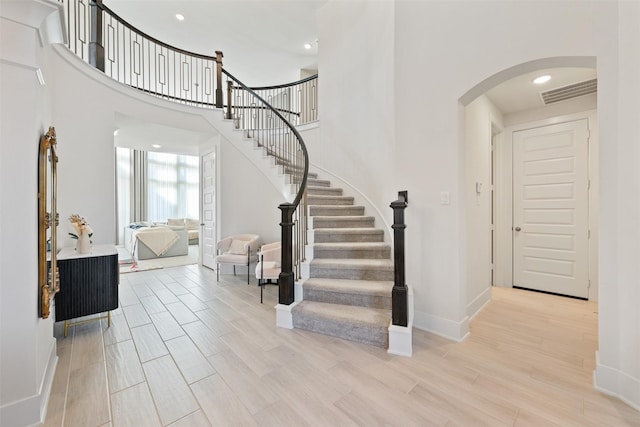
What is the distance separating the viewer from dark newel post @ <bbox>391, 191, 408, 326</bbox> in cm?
217

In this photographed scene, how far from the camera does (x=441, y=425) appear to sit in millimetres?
1431

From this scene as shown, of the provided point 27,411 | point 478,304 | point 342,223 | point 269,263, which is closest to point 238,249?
point 269,263

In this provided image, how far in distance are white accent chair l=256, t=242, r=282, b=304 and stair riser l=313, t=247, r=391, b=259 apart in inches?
27.4

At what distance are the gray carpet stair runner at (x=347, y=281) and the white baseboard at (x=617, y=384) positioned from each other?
1369 mm

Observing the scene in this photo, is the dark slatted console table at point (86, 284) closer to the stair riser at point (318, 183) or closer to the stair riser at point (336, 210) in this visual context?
the stair riser at point (336, 210)

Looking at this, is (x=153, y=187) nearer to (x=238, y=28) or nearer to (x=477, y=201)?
(x=238, y=28)

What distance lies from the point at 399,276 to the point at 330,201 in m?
2.04

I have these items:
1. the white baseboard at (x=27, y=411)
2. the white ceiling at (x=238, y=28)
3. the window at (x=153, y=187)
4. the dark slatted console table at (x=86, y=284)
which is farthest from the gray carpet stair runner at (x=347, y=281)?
the window at (x=153, y=187)

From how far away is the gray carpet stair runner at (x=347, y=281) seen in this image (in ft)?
7.75

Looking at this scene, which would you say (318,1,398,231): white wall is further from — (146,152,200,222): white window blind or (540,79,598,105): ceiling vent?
(146,152,200,222): white window blind

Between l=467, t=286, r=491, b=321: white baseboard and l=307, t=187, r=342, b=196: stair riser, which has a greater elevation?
l=307, t=187, r=342, b=196: stair riser

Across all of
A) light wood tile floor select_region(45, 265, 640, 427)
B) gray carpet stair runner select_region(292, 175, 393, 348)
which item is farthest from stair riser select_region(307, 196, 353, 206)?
light wood tile floor select_region(45, 265, 640, 427)

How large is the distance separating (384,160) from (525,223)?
91.0 inches

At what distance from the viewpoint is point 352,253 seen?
314cm
